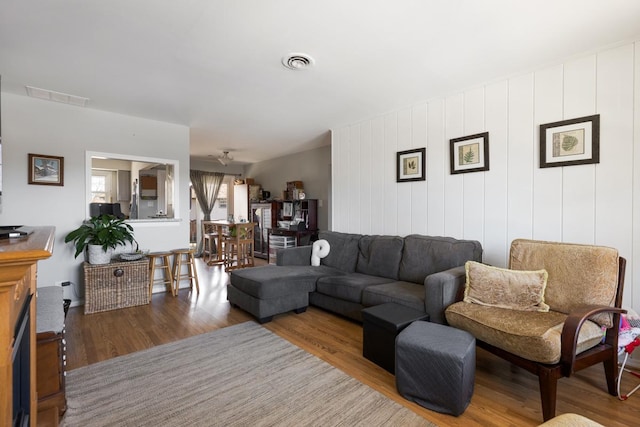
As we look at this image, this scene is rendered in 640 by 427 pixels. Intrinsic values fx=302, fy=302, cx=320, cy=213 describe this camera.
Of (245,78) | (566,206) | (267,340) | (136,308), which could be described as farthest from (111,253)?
(566,206)

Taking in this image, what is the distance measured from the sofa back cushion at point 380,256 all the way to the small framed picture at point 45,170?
3646 millimetres

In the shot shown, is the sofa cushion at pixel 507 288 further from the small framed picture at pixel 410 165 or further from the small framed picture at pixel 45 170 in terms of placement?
the small framed picture at pixel 45 170

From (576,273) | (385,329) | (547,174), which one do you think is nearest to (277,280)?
(385,329)

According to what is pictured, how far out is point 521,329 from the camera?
1.77m

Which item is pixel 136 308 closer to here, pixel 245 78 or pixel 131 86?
pixel 131 86

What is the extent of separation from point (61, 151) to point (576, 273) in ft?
16.8

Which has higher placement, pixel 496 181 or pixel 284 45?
pixel 284 45

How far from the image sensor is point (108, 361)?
2.30 meters

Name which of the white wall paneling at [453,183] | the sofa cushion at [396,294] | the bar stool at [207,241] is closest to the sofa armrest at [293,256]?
the sofa cushion at [396,294]

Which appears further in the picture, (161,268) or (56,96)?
(161,268)

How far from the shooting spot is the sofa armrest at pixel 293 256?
12.7 ft

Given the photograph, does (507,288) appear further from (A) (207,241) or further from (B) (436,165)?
(A) (207,241)

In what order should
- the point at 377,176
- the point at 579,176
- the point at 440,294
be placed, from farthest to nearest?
the point at 377,176 → the point at 579,176 → the point at 440,294

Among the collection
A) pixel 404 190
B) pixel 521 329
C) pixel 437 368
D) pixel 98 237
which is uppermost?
pixel 404 190
